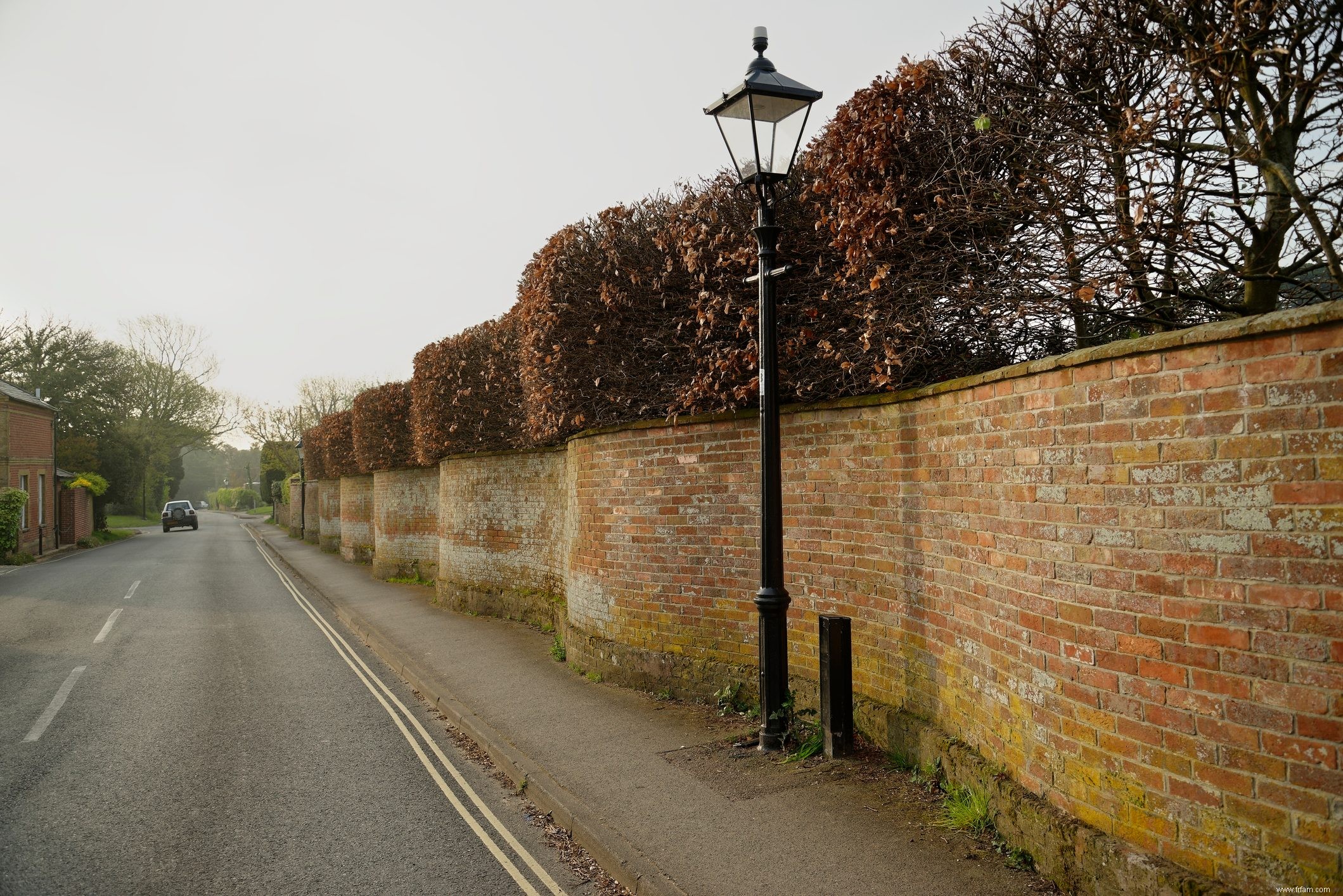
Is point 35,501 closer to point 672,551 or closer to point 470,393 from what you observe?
point 470,393

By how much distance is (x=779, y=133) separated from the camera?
5.35 metres

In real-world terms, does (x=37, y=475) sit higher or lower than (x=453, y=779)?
higher

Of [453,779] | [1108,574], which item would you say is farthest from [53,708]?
[1108,574]

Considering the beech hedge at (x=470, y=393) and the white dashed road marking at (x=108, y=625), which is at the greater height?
the beech hedge at (x=470, y=393)

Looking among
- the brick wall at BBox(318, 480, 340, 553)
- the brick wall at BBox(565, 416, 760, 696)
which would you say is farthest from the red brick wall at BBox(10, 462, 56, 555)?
the brick wall at BBox(565, 416, 760, 696)

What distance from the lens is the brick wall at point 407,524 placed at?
682 inches

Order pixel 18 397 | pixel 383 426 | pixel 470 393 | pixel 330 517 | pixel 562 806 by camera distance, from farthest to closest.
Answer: pixel 18 397 < pixel 330 517 < pixel 383 426 < pixel 470 393 < pixel 562 806

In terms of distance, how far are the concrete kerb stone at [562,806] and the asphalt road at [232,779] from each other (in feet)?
0.57

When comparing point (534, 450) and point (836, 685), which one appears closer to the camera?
point (836, 685)

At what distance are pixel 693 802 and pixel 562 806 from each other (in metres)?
0.80

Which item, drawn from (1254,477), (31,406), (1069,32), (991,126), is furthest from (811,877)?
(31,406)

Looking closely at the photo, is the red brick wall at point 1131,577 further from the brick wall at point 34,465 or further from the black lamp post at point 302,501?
the black lamp post at point 302,501

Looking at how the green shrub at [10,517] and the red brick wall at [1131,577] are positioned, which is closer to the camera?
the red brick wall at [1131,577]

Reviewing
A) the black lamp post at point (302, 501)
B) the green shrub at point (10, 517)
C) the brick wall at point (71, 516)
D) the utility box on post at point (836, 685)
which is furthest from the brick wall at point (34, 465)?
the utility box on post at point (836, 685)
